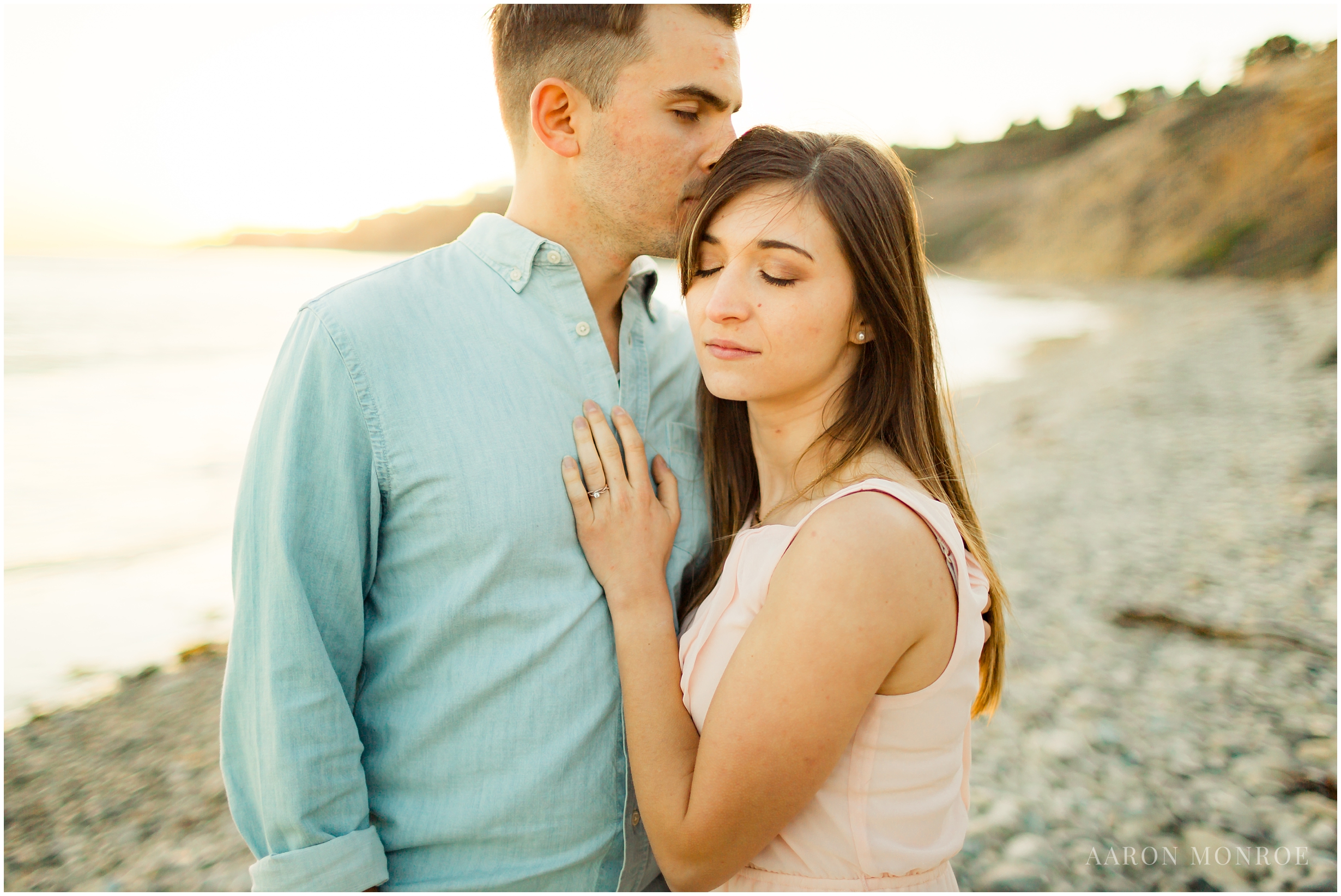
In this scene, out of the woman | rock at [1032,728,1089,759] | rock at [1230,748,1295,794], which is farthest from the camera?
rock at [1032,728,1089,759]

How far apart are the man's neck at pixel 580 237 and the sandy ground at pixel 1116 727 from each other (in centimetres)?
121

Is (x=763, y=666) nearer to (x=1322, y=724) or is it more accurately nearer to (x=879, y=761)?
(x=879, y=761)

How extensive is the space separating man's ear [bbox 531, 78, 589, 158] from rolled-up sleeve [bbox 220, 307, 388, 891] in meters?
0.86

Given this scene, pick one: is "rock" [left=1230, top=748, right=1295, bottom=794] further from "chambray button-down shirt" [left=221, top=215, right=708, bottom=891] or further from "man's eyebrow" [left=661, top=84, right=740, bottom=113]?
"man's eyebrow" [left=661, top=84, right=740, bottom=113]

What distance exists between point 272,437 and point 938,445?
165 cm

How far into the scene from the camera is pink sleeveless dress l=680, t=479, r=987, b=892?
1846 mm

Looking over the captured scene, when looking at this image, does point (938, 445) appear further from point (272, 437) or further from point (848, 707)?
point (272, 437)

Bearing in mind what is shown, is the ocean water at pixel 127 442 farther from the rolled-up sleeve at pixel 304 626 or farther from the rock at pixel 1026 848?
the rock at pixel 1026 848

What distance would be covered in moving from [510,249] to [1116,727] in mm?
4290

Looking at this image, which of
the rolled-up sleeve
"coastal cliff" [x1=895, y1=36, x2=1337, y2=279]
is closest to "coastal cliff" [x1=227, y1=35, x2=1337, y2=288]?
"coastal cliff" [x1=895, y1=36, x2=1337, y2=279]

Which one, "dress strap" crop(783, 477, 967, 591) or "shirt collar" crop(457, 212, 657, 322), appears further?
"shirt collar" crop(457, 212, 657, 322)

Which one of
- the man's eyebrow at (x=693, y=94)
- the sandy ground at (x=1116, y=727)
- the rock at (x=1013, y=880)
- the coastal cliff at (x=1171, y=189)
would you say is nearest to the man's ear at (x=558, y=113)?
the man's eyebrow at (x=693, y=94)

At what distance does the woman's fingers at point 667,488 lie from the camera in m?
2.15

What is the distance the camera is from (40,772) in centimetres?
479
